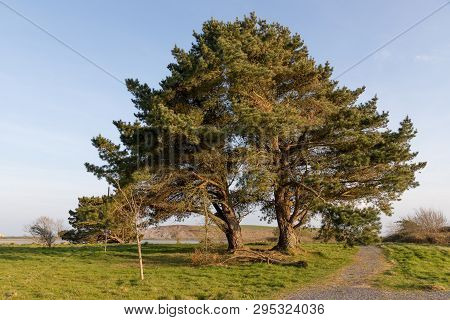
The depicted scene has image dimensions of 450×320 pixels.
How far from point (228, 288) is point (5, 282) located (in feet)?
25.9

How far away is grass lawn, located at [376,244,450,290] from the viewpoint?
48.1 ft

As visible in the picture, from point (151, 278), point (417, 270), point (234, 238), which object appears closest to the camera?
point (151, 278)

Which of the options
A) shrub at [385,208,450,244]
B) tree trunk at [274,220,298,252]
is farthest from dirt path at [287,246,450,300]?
shrub at [385,208,450,244]

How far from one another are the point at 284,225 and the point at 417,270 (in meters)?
7.31

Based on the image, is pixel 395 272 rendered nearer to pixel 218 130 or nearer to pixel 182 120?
pixel 218 130

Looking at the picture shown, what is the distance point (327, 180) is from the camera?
19609 mm

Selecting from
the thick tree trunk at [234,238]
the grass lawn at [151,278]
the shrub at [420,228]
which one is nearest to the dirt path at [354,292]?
the grass lawn at [151,278]

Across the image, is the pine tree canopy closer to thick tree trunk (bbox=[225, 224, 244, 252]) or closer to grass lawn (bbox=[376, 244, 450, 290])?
thick tree trunk (bbox=[225, 224, 244, 252])

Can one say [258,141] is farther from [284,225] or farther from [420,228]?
[420,228]

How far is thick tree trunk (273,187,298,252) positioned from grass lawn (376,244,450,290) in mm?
5522

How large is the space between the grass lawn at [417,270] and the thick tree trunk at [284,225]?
5.52m

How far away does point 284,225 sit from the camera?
23141mm

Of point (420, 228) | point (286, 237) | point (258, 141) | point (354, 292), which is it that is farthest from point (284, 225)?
point (420, 228)
